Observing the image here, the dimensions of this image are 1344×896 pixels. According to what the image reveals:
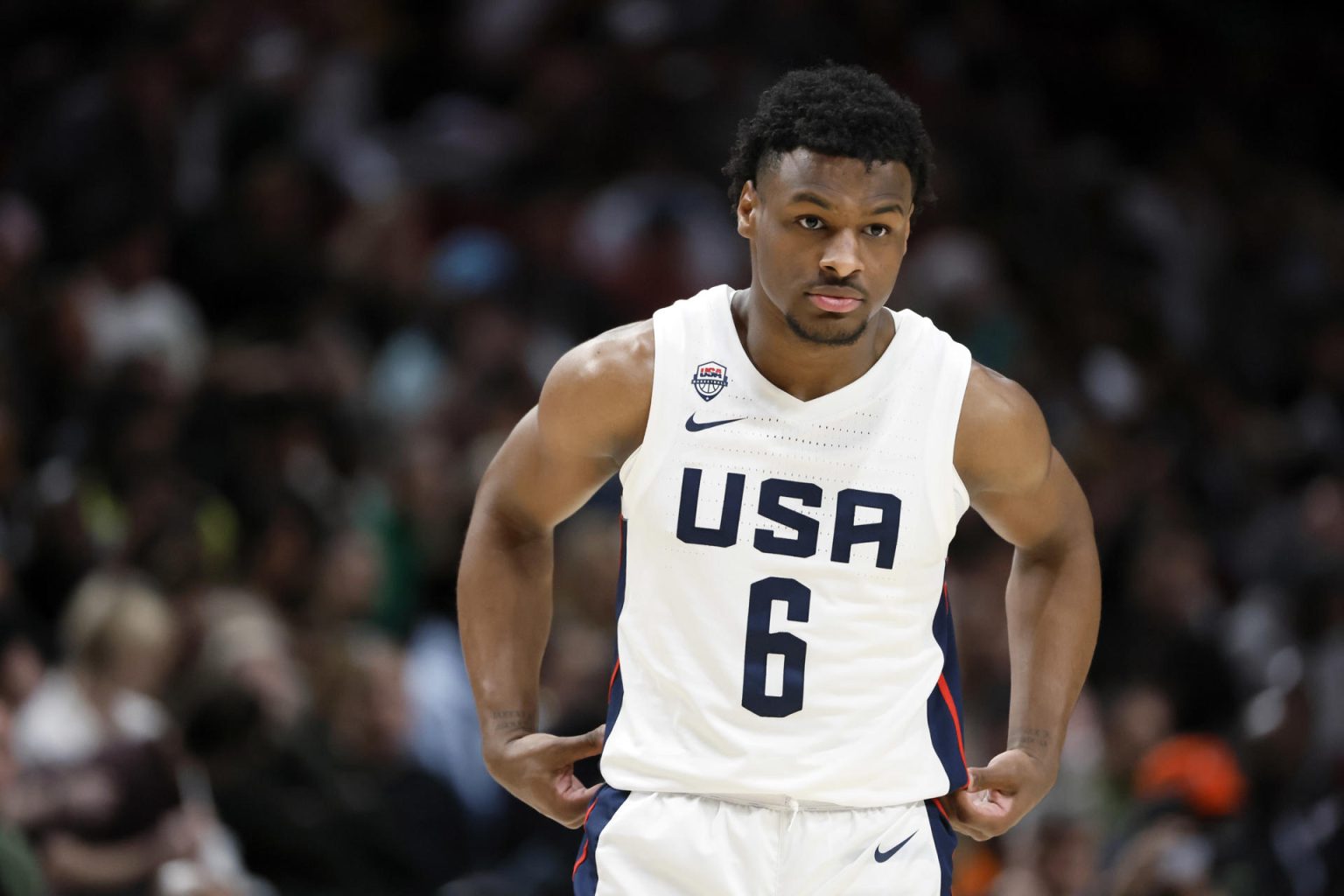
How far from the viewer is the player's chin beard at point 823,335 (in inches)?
141

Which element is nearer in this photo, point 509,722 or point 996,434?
point 996,434

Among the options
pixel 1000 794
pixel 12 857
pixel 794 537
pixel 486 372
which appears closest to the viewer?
pixel 794 537

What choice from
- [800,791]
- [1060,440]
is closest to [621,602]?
[800,791]

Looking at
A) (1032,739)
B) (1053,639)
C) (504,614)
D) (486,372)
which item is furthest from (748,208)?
(486,372)

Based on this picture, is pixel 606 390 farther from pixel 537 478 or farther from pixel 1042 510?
pixel 1042 510

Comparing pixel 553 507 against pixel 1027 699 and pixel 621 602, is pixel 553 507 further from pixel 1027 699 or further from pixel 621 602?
pixel 1027 699

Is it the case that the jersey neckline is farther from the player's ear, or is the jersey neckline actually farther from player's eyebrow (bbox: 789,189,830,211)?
player's eyebrow (bbox: 789,189,830,211)

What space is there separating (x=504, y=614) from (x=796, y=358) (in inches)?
32.3

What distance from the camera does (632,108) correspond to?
10.3 metres

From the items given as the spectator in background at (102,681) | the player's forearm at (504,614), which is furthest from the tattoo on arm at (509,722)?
the spectator in background at (102,681)

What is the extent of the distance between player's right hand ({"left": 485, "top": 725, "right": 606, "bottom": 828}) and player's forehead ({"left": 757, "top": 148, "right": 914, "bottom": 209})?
1119mm

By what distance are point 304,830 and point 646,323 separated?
3251 millimetres

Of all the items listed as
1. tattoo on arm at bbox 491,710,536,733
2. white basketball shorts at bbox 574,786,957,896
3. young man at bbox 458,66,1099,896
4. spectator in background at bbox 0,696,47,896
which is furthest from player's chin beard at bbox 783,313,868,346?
spectator in background at bbox 0,696,47,896

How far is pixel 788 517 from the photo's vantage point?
3.61 meters
